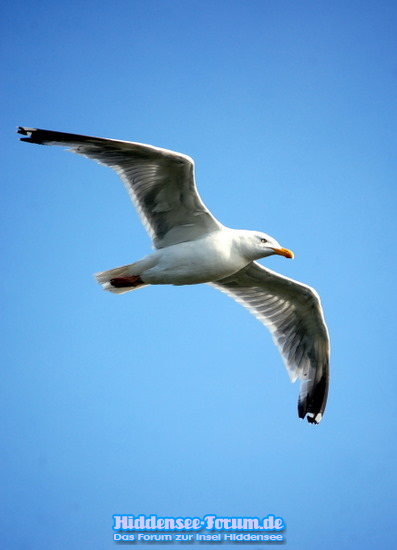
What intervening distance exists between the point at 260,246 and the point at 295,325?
2.01 meters

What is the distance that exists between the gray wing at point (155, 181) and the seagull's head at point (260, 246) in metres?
0.38

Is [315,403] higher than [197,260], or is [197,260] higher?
[197,260]

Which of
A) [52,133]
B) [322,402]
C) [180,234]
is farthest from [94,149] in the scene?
[322,402]

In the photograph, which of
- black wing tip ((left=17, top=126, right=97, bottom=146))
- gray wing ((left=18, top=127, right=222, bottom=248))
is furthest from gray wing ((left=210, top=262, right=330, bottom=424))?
black wing tip ((left=17, top=126, right=97, bottom=146))

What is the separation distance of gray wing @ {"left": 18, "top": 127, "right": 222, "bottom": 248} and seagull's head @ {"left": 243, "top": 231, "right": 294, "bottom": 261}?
0.38 metres

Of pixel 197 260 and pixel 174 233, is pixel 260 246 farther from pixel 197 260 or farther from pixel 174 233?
pixel 174 233

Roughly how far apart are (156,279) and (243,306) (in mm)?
1985

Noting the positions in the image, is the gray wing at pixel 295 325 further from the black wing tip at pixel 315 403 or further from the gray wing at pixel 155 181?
the gray wing at pixel 155 181

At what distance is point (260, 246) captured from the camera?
927 centimetres

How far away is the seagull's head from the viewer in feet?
30.3

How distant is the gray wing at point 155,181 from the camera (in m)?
8.48

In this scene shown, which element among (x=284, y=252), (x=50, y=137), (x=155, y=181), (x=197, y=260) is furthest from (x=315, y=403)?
(x=50, y=137)

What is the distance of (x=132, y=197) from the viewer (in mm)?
9180

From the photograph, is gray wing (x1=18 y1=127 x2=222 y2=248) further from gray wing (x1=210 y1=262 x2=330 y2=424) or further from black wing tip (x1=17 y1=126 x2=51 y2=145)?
gray wing (x1=210 y1=262 x2=330 y2=424)
